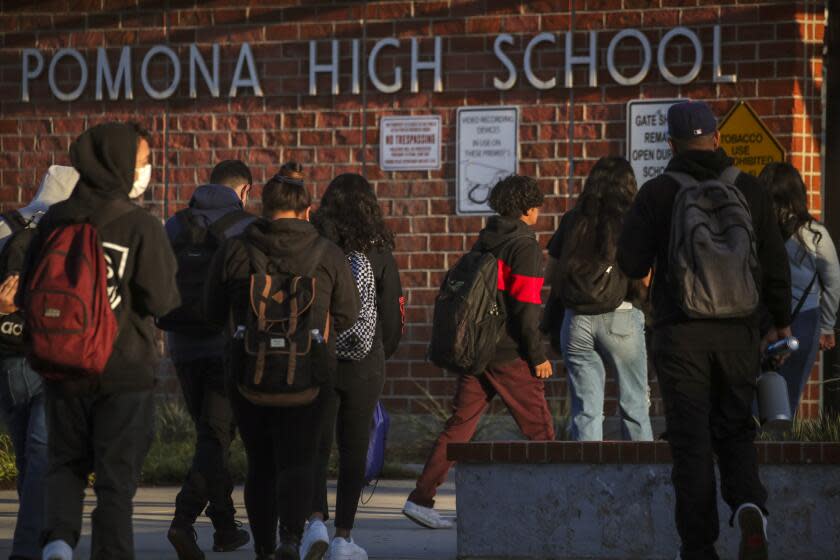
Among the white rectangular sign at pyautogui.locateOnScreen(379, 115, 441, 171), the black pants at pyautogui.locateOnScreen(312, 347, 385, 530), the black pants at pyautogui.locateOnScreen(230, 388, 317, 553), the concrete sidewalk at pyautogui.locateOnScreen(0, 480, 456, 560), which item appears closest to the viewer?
the black pants at pyautogui.locateOnScreen(230, 388, 317, 553)

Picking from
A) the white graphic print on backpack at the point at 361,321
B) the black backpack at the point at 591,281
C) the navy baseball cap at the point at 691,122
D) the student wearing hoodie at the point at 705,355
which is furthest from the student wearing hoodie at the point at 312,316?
the black backpack at the point at 591,281

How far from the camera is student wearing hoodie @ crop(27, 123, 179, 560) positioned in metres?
6.03

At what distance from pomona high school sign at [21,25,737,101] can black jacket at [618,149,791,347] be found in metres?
6.53

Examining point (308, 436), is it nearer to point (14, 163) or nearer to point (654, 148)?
point (654, 148)

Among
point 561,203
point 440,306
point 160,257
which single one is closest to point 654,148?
point 561,203

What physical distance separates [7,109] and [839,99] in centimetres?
697

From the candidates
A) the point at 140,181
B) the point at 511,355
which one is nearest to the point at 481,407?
the point at 511,355

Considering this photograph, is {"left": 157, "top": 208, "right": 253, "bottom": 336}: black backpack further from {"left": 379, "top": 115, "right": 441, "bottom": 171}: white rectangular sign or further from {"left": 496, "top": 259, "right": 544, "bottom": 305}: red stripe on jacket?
{"left": 379, "top": 115, "right": 441, "bottom": 171}: white rectangular sign

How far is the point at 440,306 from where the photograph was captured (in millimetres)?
9180

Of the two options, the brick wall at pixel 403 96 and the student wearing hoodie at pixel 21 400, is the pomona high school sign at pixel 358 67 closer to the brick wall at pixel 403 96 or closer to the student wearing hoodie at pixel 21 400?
the brick wall at pixel 403 96

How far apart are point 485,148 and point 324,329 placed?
6.88m

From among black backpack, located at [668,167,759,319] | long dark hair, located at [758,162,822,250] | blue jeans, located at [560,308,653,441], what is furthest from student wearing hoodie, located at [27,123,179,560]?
long dark hair, located at [758,162,822,250]

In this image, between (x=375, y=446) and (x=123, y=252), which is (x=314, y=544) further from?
(x=123, y=252)

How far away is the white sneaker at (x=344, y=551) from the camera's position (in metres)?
7.88
